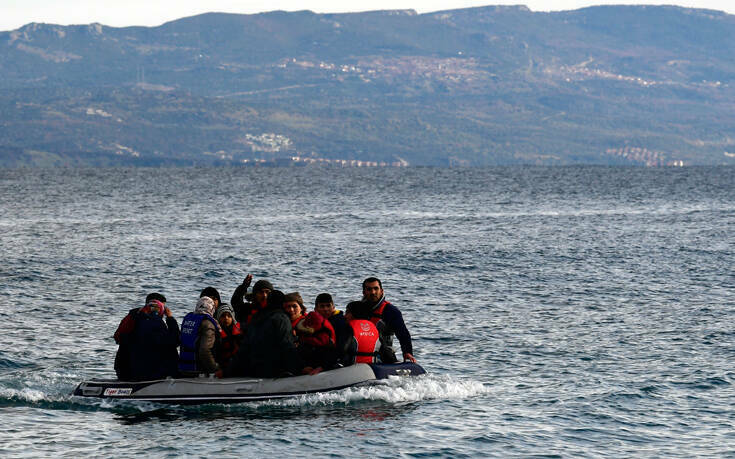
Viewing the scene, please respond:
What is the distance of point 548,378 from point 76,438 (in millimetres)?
11443

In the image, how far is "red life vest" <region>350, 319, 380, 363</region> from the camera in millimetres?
20953

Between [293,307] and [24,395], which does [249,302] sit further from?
[24,395]

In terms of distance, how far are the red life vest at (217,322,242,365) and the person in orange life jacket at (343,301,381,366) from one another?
2.28 metres

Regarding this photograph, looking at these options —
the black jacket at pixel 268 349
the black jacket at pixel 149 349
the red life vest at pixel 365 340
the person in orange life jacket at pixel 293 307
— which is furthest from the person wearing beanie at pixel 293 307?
the black jacket at pixel 149 349

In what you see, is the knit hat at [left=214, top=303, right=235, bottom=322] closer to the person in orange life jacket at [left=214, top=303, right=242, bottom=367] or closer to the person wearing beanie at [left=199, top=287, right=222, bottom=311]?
the person in orange life jacket at [left=214, top=303, right=242, bottom=367]

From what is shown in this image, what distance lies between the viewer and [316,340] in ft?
68.5

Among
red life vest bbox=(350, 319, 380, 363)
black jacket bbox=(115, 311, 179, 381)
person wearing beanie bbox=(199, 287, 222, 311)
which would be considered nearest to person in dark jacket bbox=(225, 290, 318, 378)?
person wearing beanie bbox=(199, 287, 222, 311)

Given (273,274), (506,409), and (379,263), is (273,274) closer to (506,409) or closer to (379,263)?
(379,263)

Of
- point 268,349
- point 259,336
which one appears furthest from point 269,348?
point 259,336

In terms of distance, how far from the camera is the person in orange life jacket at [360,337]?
20.8 meters

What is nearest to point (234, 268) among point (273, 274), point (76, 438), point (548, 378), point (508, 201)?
point (273, 274)

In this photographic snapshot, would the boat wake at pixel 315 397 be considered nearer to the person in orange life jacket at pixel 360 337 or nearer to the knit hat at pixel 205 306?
the person in orange life jacket at pixel 360 337

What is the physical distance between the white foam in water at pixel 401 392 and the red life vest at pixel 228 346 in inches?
49.3

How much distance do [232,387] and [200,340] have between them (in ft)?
4.01
